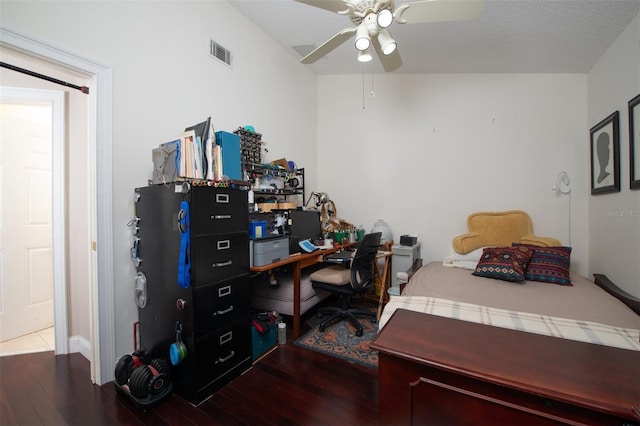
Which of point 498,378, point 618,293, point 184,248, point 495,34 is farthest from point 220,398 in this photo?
point 495,34

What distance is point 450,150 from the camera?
3.31 m

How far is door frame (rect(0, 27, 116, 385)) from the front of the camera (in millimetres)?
1708

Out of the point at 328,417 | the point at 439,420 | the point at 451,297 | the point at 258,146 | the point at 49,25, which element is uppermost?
the point at 49,25

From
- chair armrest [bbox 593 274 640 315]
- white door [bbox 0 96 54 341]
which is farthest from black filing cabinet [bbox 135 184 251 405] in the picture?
chair armrest [bbox 593 274 640 315]

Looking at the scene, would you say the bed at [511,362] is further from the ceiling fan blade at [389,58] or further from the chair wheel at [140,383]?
the ceiling fan blade at [389,58]

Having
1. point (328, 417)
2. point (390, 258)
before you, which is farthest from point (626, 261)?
point (328, 417)

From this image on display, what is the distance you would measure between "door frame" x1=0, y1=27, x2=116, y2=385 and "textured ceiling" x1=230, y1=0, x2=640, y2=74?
1675 mm

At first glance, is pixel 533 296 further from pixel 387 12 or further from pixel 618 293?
pixel 387 12

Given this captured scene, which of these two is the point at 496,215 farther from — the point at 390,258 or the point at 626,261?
the point at 390,258

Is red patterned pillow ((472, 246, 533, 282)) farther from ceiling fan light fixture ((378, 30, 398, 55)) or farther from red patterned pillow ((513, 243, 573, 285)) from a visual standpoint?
ceiling fan light fixture ((378, 30, 398, 55))

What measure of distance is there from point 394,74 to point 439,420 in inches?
148

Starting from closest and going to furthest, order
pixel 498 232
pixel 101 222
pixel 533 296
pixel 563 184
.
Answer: pixel 101 222, pixel 533 296, pixel 563 184, pixel 498 232

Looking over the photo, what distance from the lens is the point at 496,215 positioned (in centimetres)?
305

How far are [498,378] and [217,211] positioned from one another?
1.63m
